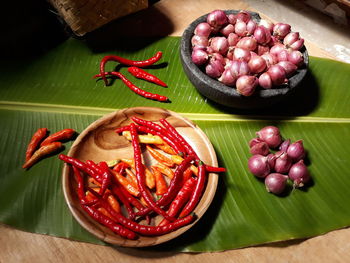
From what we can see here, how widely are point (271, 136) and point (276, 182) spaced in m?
0.28

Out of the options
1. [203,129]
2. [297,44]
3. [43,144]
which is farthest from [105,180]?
[297,44]

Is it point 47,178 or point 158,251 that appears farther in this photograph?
point 47,178

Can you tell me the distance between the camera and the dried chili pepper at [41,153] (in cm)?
190

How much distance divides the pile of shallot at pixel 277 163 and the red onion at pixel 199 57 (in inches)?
21.1

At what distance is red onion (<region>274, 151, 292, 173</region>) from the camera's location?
5.83 feet

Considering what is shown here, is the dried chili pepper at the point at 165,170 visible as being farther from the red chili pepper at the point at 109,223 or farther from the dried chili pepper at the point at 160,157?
the red chili pepper at the point at 109,223

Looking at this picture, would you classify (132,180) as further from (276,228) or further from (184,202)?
(276,228)

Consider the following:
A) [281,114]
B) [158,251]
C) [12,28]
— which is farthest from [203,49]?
[12,28]

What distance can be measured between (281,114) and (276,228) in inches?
29.4

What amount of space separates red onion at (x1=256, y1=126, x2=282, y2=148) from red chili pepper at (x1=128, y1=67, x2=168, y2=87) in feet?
A: 2.39

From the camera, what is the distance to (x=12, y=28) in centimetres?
271

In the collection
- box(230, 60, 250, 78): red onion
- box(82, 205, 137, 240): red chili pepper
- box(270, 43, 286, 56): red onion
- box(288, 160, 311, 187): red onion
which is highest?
box(230, 60, 250, 78): red onion

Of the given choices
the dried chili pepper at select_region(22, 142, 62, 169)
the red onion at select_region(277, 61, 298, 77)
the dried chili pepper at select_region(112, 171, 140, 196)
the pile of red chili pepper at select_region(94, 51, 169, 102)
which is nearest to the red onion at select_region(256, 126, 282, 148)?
the red onion at select_region(277, 61, 298, 77)

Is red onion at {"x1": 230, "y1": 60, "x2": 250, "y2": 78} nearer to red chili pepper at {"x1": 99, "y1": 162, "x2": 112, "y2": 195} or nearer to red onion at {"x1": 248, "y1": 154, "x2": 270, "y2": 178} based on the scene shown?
red onion at {"x1": 248, "y1": 154, "x2": 270, "y2": 178}
